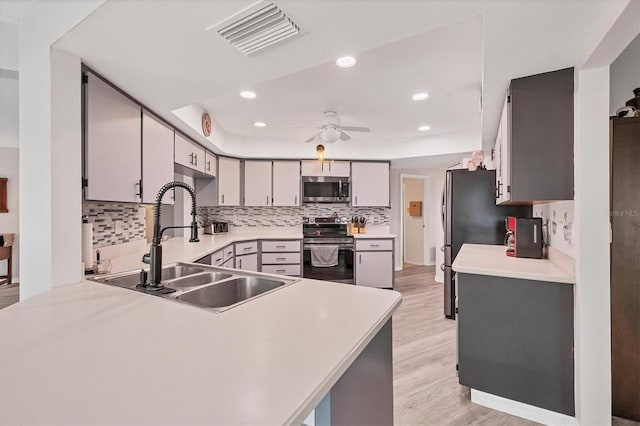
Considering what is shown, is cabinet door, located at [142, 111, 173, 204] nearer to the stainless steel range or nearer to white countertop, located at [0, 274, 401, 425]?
white countertop, located at [0, 274, 401, 425]

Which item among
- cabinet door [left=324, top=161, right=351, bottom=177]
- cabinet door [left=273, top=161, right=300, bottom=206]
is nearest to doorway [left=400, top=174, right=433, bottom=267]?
cabinet door [left=324, top=161, right=351, bottom=177]

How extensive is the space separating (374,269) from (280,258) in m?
1.38

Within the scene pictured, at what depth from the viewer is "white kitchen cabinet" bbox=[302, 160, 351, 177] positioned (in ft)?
15.8

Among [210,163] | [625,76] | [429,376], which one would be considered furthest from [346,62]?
[210,163]

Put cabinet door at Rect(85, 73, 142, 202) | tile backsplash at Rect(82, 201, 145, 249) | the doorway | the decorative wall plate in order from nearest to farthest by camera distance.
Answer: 1. cabinet door at Rect(85, 73, 142, 202)
2. tile backsplash at Rect(82, 201, 145, 249)
3. the decorative wall plate
4. the doorway

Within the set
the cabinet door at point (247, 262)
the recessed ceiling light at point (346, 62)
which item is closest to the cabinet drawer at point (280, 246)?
the cabinet door at point (247, 262)

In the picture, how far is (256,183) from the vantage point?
4703mm

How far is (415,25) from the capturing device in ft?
4.14

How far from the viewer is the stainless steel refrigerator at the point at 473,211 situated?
3080mm

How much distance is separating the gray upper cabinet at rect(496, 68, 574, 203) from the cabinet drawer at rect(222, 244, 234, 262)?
2.83 m

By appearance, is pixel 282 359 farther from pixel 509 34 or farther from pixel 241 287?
pixel 509 34

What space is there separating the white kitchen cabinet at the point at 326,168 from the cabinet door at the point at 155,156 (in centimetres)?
236

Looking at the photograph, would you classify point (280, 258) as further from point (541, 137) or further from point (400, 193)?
point (541, 137)

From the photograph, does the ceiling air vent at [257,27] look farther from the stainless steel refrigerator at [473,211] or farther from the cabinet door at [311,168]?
the cabinet door at [311,168]
